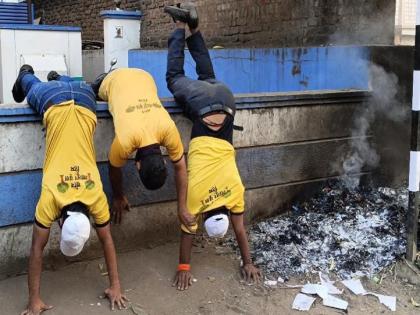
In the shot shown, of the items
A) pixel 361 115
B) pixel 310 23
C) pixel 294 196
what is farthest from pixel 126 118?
pixel 310 23

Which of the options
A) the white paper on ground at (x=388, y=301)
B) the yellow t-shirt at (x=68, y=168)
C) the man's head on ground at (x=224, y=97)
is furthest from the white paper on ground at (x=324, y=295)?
the yellow t-shirt at (x=68, y=168)

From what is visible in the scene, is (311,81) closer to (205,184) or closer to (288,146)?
(288,146)

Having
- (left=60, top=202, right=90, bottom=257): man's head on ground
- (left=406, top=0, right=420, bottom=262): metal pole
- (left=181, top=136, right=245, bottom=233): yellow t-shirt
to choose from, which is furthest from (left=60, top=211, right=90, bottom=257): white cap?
(left=406, top=0, right=420, bottom=262): metal pole

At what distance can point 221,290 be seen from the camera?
3889 millimetres

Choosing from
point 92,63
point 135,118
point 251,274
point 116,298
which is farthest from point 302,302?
point 92,63

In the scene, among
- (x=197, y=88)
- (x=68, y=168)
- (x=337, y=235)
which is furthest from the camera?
(x=337, y=235)

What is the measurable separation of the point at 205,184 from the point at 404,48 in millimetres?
2818

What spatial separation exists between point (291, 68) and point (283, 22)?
4.73ft

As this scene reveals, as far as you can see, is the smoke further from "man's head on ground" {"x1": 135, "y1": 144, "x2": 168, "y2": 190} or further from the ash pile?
"man's head on ground" {"x1": 135, "y1": 144, "x2": 168, "y2": 190}

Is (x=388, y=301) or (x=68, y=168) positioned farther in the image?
(x=388, y=301)

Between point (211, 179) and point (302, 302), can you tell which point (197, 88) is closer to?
point (211, 179)

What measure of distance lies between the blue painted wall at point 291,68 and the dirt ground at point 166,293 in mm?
2377

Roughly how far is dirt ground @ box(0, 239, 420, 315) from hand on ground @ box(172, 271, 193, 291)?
0.13 ft

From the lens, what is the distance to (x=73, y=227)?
127 inches
